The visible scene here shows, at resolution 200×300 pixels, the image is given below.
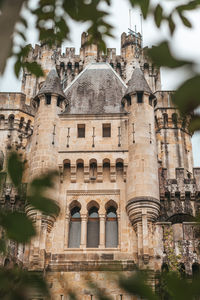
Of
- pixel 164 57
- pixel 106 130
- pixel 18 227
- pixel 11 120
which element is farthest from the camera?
pixel 11 120

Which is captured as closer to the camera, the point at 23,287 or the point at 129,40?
the point at 23,287

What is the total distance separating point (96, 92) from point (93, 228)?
705cm

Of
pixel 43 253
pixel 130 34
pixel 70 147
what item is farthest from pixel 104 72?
pixel 130 34

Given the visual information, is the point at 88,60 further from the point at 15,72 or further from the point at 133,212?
the point at 15,72

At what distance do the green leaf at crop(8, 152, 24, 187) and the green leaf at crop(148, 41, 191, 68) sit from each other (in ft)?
3.65

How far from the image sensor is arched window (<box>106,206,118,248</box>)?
60.3ft

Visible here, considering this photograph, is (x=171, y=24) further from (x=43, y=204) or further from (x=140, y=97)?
(x=140, y=97)

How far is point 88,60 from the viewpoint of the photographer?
142ft

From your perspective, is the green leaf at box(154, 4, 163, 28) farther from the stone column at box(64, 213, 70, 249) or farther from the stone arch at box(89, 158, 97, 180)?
the stone arch at box(89, 158, 97, 180)

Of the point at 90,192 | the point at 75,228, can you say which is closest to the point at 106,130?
the point at 90,192

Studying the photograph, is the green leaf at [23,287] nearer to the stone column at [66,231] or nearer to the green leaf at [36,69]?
the green leaf at [36,69]

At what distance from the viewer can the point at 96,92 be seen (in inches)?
914

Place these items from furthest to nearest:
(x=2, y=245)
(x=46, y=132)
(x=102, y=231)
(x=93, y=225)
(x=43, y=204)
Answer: (x=46, y=132)
(x=93, y=225)
(x=102, y=231)
(x=2, y=245)
(x=43, y=204)

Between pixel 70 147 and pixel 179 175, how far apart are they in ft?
17.7
